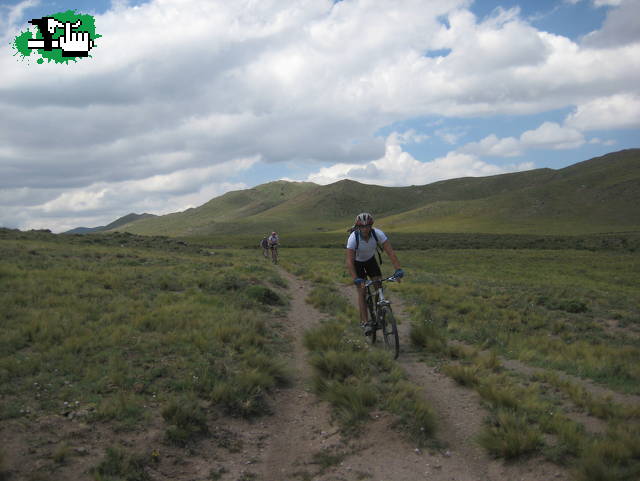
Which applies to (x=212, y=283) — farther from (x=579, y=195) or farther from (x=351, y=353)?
(x=579, y=195)

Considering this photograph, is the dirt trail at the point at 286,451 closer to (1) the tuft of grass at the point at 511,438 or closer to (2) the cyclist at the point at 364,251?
(1) the tuft of grass at the point at 511,438

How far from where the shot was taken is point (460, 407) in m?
6.80

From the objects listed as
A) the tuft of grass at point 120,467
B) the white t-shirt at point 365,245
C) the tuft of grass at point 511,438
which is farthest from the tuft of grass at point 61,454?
the white t-shirt at point 365,245

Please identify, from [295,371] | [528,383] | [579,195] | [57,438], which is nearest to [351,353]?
[295,371]

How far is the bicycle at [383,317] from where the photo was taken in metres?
9.34

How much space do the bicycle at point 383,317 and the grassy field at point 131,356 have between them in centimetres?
217

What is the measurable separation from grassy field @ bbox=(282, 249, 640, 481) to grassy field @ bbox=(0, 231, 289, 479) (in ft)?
11.8

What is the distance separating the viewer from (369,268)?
10.1 meters

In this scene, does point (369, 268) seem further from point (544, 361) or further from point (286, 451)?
point (286, 451)

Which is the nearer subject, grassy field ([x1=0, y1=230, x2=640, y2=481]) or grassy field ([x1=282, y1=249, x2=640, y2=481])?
grassy field ([x1=282, y1=249, x2=640, y2=481])

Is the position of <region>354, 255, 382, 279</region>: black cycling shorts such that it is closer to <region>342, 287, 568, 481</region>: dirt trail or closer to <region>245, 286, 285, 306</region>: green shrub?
<region>342, 287, 568, 481</region>: dirt trail

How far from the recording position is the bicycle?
934 cm

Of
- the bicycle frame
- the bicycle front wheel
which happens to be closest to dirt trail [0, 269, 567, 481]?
the bicycle front wheel

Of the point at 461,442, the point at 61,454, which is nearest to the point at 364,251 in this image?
the point at 461,442
